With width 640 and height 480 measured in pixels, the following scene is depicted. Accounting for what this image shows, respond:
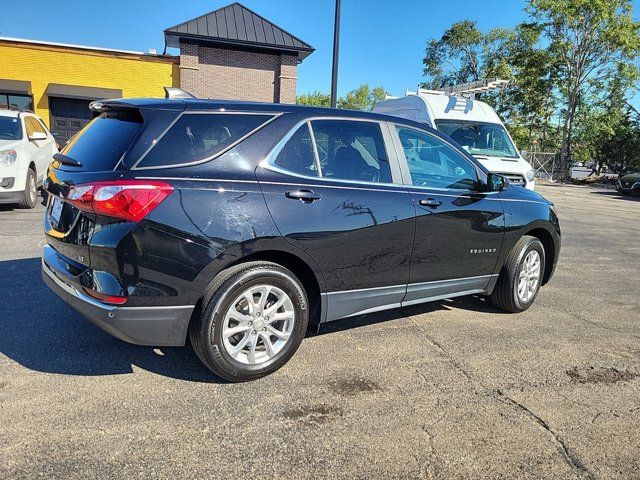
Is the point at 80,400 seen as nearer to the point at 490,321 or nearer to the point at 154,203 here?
the point at 154,203

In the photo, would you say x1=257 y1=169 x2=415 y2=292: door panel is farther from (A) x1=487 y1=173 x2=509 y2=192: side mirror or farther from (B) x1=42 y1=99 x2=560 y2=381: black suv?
(A) x1=487 y1=173 x2=509 y2=192: side mirror

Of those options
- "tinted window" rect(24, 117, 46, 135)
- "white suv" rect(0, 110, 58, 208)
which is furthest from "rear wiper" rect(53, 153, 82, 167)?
"tinted window" rect(24, 117, 46, 135)

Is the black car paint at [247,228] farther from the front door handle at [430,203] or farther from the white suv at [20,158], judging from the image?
the white suv at [20,158]

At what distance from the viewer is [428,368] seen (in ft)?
12.3

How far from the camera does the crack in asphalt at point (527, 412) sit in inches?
105

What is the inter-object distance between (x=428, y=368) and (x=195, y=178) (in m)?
2.13

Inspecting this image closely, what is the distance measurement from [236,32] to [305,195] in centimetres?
2110

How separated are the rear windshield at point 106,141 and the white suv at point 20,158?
20.9 ft

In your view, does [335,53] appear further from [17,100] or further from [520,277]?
[17,100]

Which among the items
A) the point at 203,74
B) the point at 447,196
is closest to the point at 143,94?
the point at 203,74

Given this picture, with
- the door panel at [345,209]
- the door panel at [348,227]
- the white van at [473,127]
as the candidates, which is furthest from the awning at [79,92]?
the door panel at [348,227]

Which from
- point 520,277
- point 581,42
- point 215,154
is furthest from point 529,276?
point 581,42

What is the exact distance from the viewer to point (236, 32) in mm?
22281

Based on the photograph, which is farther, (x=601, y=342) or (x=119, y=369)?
(x=601, y=342)
